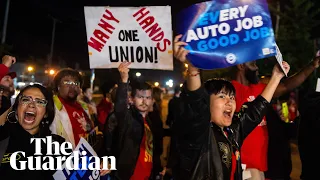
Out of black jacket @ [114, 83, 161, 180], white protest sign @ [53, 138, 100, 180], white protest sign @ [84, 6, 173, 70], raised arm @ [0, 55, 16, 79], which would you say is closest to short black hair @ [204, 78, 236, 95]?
white protest sign @ [84, 6, 173, 70]

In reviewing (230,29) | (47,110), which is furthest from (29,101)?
(230,29)

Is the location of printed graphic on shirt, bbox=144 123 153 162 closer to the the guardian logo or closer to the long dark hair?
the the guardian logo

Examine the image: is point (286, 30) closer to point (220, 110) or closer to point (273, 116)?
point (273, 116)

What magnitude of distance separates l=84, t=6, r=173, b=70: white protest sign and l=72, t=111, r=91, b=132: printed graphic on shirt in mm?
747

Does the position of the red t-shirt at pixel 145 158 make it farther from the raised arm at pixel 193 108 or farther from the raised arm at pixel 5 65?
the raised arm at pixel 193 108

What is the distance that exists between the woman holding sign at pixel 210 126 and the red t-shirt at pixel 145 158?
4.39 feet

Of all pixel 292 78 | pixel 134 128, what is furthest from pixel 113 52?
pixel 292 78

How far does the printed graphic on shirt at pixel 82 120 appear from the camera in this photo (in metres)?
4.36

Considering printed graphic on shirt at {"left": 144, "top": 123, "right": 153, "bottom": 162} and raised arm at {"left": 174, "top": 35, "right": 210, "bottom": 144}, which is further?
printed graphic on shirt at {"left": 144, "top": 123, "right": 153, "bottom": 162}

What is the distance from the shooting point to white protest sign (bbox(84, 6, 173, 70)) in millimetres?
3977

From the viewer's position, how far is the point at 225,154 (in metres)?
2.73

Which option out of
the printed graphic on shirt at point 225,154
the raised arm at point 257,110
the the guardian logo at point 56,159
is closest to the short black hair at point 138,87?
the the guardian logo at point 56,159

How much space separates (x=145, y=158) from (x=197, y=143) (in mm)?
1841

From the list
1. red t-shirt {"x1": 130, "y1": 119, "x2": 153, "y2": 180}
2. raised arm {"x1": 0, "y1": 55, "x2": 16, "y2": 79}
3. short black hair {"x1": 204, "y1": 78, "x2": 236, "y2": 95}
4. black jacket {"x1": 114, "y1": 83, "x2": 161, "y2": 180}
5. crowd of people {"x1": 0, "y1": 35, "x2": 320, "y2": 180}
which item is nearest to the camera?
crowd of people {"x1": 0, "y1": 35, "x2": 320, "y2": 180}
